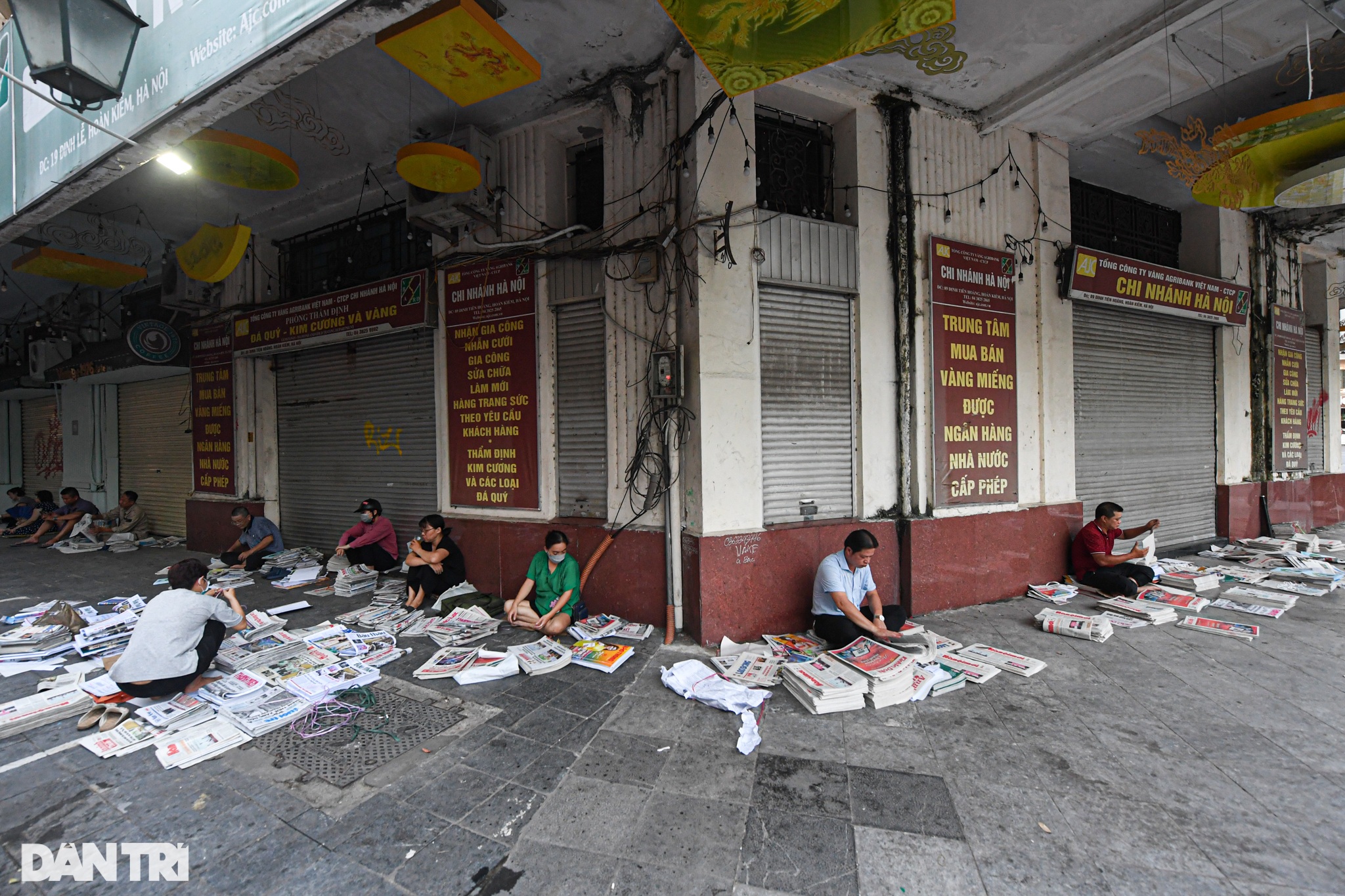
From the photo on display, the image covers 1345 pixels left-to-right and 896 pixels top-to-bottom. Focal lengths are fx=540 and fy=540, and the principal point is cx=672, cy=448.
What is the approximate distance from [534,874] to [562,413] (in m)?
3.96

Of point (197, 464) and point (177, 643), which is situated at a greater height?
point (197, 464)

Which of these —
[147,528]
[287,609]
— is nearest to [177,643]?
[287,609]

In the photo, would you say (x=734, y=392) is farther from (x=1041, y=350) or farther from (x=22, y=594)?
(x=22, y=594)

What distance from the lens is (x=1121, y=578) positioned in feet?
18.7

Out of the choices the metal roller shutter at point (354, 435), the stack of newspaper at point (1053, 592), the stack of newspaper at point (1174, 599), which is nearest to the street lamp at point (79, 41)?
the metal roller shutter at point (354, 435)

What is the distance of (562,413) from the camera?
5523 millimetres

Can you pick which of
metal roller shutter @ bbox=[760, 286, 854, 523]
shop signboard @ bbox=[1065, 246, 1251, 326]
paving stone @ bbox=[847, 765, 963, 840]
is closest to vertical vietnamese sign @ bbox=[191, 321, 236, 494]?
metal roller shutter @ bbox=[760, 286, 854, 523]

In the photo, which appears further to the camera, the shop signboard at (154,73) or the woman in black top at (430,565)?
the woman in black top at (430,565)

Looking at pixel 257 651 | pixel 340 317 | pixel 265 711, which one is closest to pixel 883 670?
pixel 265 711

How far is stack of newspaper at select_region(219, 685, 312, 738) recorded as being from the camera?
129 inches

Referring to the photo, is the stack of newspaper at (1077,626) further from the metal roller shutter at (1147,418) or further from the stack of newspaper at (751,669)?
the stack of newspaper at (751,669)

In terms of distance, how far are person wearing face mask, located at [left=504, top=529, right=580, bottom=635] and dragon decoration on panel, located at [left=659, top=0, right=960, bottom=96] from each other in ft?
12.2

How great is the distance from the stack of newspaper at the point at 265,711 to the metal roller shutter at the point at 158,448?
778 centimetres

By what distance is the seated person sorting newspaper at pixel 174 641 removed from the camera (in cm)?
341
